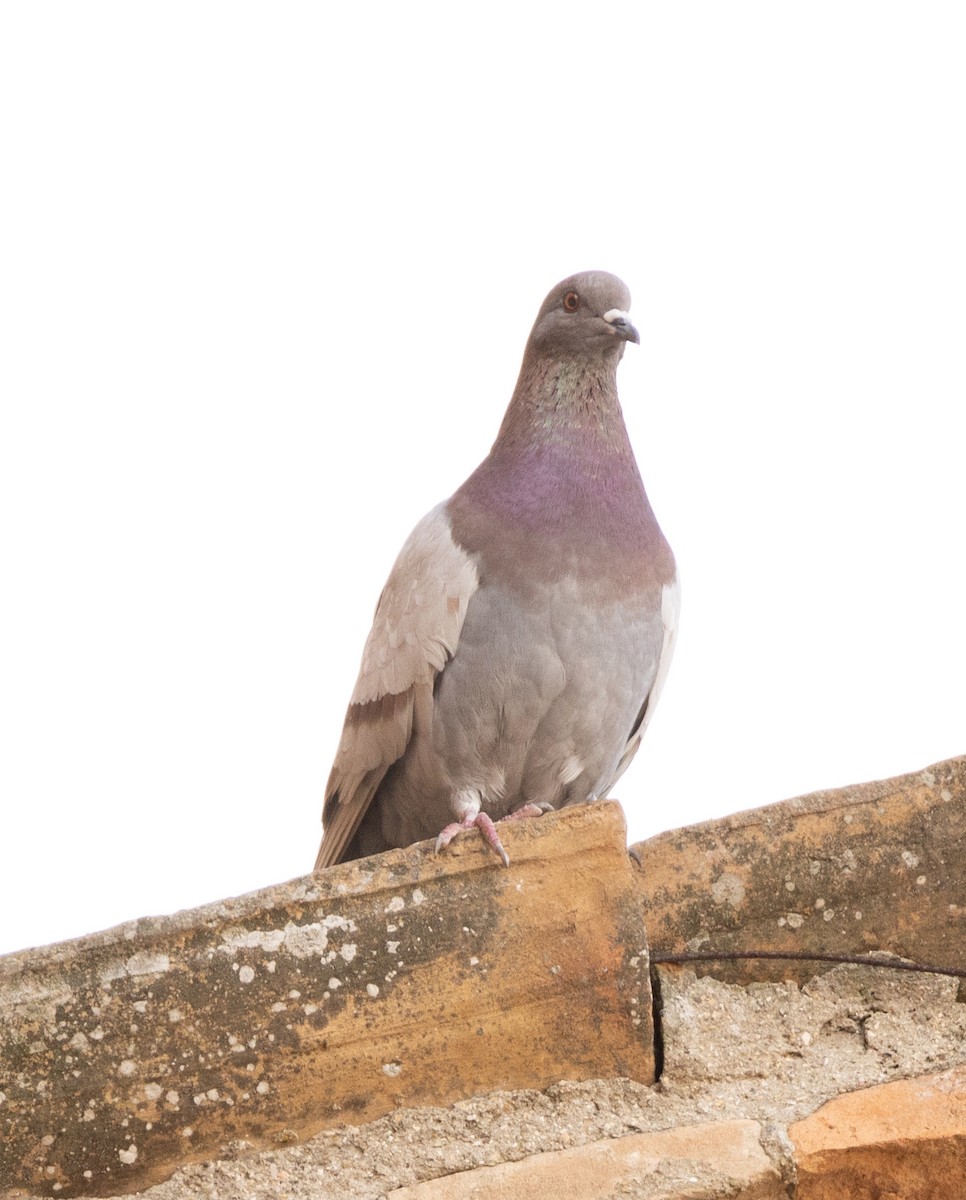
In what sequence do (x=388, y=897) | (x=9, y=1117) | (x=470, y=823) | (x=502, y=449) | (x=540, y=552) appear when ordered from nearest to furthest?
(x=9, y=1117) → (x=388, y=897) → (x=470, y=823) → (x=540, y=552) → (x=502, y=449)

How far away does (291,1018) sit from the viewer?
7.61 feet

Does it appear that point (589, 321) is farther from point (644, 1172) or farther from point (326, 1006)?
point (644, 1172)

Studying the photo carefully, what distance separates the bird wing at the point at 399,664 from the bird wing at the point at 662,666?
0.59 meters

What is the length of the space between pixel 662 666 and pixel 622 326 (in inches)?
38.4

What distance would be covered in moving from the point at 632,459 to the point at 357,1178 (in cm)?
236

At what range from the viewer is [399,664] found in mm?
3887

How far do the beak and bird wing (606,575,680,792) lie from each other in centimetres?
69

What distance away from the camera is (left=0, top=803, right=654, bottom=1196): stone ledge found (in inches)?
88.1

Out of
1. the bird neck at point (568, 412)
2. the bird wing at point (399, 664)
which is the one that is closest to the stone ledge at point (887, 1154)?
the bird wing at point (399, 664)

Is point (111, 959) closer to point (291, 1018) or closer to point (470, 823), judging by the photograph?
point (291, 1018)

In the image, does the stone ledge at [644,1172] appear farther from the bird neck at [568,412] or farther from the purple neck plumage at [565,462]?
the bird neck at [568,412]

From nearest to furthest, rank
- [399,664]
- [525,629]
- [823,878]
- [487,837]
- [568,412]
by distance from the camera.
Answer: [487,837] → [823,878] → [525,629] → [399,664] → [568,412]

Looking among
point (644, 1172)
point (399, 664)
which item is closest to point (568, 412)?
point (399, 664)

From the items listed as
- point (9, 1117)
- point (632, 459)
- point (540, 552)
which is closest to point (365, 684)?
point (540, 552)
